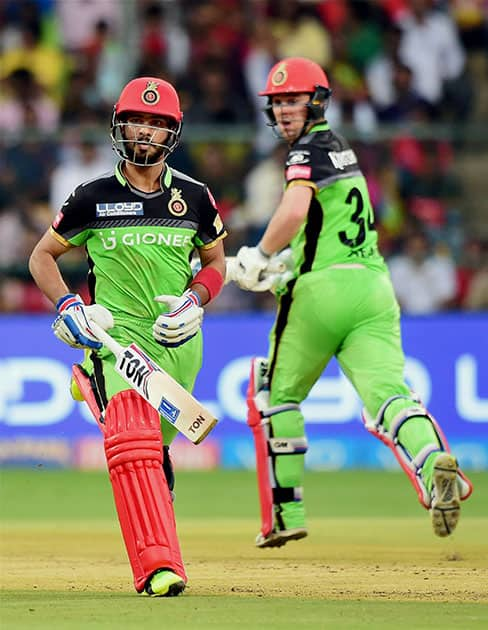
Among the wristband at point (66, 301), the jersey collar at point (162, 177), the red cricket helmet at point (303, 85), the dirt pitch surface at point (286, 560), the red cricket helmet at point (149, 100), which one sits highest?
the red cricket helmet at point (303, 85)

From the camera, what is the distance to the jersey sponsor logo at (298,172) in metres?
7.24

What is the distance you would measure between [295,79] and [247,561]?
2.43 m

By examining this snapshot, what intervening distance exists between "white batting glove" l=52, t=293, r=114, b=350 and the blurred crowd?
6479 millimetres

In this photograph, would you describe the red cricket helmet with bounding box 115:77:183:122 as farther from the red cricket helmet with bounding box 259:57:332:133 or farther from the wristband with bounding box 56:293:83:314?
the red cricket helmet with bounding box 259:57:332:133

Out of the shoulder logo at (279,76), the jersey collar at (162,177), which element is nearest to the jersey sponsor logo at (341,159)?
the shoulder logo at (279,76)

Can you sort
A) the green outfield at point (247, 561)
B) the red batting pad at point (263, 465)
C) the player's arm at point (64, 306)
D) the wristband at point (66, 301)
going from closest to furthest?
1. the green outfield at point (247, 561)
2. the player's arm at point (64, 306)
3. the wristband at point (66, 301)
4. the red batting pad at point (263, 465)

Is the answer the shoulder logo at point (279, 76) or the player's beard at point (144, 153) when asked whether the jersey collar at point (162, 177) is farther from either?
the shoulder logo at point (279, 76)

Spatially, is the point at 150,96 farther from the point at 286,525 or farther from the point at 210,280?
the point at 286,525

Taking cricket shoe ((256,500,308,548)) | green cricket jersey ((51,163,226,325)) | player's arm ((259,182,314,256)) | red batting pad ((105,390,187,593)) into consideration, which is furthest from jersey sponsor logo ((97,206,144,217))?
cricket shoe ((256,500,308,548))

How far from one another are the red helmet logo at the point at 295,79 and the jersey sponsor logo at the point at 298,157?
391 millimetres

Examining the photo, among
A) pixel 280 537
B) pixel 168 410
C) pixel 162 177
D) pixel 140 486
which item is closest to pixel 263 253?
pixel 162 177

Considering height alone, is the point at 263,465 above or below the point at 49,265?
below

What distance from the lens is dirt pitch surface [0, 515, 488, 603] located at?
634cm

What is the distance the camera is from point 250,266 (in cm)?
733
